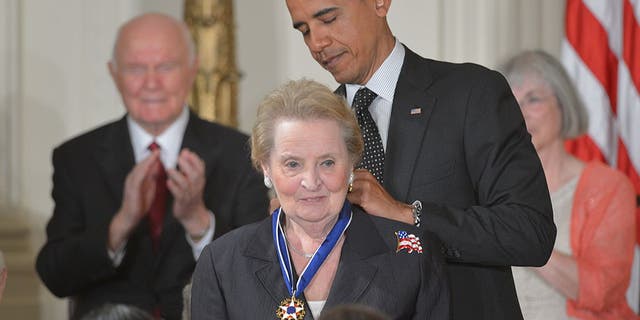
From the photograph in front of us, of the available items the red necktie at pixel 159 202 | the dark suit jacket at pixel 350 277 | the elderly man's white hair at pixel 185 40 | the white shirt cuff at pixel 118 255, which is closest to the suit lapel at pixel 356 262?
the dark suit jacket at pixel 350 277

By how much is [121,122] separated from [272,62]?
1405 millimetres

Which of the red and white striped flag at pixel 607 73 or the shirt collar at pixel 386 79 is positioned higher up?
the shirt collar at pixel 386 79

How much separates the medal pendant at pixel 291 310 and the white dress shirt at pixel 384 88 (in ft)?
1.88

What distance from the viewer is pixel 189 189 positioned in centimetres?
472

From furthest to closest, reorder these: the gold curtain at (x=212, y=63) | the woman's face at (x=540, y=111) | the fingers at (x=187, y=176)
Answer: the gold curtain at (x=212, y=63) < the woman's face at (x=540, y=111) < the fingers at (x=187, y=176)

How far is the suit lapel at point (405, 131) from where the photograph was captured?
3.39 meters

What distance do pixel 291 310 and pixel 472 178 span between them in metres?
0.60

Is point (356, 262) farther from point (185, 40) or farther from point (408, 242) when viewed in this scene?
point (185, 40)

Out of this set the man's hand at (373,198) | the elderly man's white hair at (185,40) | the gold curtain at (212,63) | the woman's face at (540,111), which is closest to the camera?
the man's hand at (373,198)

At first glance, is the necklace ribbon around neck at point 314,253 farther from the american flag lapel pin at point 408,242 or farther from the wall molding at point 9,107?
the wall molding at point 9,107

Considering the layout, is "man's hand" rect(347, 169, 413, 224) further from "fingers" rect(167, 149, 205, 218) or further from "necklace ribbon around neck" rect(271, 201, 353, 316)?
"fingers" rect(167, 149, 205, 218)

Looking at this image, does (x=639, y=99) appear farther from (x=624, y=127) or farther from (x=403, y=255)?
(x=403, y=255)

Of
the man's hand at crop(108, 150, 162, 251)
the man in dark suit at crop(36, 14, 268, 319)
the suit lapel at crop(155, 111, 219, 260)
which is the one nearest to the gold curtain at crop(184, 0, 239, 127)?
the man in dark suit at crop(36, 14, 268, 319)

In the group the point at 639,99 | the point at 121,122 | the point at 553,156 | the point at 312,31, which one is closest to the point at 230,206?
the point at 121,122
